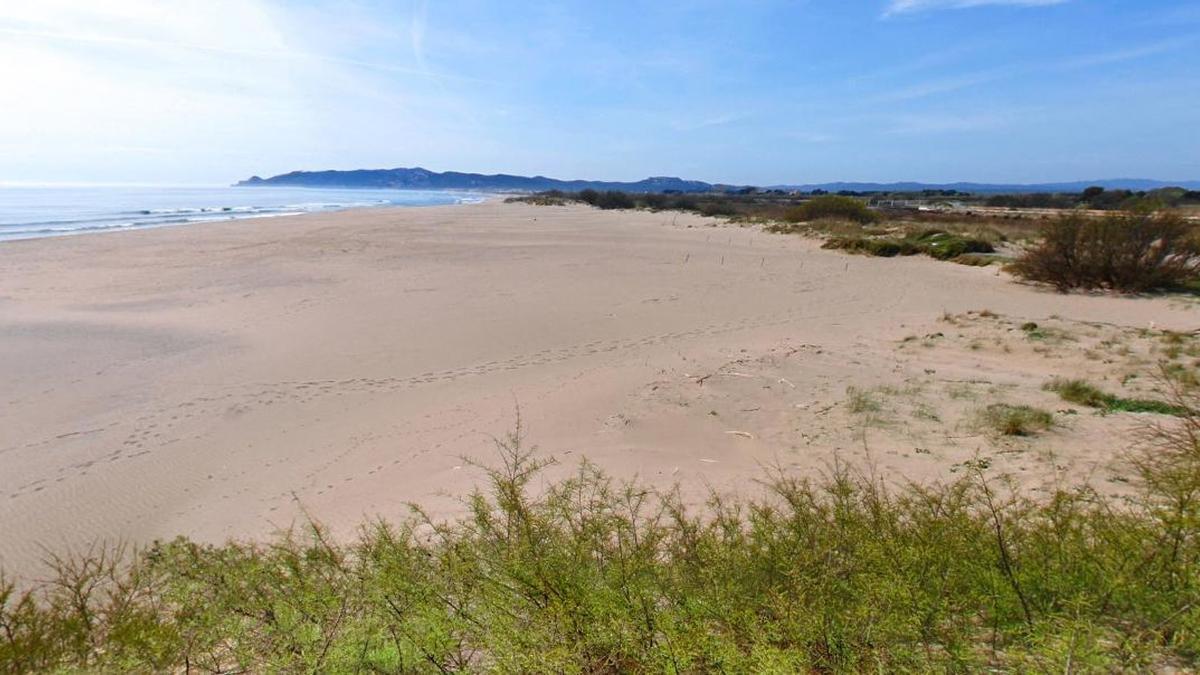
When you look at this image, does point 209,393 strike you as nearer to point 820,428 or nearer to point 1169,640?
point 820,428

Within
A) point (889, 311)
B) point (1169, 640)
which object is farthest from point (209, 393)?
point (889, 311)

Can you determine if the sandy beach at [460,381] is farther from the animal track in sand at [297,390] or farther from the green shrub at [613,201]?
the green shrub at [613,201]

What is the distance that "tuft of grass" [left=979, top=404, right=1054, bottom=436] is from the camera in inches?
228

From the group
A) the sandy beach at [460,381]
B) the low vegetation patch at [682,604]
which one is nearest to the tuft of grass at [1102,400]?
the sandy beach at [460,381]

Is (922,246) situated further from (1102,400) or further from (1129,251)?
(1102,400)

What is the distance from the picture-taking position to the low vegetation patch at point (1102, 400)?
625 cm

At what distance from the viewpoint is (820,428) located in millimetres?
6250

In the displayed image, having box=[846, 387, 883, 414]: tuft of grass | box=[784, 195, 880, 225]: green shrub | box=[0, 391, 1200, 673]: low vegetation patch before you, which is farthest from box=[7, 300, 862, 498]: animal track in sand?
box=[784, 195, 880, 225]: green shrub

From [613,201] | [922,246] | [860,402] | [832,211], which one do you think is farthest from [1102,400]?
[613,201]

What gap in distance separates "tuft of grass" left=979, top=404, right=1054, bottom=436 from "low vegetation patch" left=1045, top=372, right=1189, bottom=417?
0.65 meters

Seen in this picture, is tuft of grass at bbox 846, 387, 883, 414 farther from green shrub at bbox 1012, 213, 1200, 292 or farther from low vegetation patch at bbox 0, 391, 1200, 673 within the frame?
green shrub at bbox 1012, 213, 1200, 292

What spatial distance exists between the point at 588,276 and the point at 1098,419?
12.3 metres

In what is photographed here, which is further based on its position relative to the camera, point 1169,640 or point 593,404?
point 593,404

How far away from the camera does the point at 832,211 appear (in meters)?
35.4
